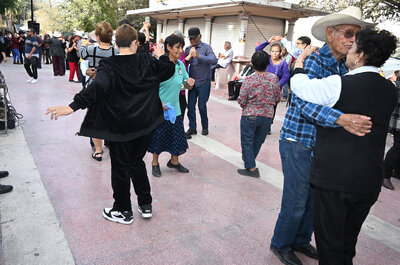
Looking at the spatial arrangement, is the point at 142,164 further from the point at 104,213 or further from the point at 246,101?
the point at 246,101

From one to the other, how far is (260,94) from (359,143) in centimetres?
238

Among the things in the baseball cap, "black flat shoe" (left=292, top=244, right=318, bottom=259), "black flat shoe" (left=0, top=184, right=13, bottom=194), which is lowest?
"black flat shoe" (left=292, top=244, right=318, bottom=259)

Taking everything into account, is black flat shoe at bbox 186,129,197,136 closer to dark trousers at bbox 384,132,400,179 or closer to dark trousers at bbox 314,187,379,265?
dark trousers at bbox 384,132,400,179

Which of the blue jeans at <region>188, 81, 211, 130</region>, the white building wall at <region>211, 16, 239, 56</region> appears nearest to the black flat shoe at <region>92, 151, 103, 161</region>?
the blue jeans at <region>188, 81, 211, 130</region>

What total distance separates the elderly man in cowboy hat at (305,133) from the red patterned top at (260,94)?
5.40 feet

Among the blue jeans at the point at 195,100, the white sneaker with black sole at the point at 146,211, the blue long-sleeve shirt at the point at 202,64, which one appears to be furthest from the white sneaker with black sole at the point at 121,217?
the blue long-sleeve shirt at the point at 202,64

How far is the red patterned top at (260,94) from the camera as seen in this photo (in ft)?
13.7

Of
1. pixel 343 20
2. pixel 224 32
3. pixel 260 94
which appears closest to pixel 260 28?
pixel 224 32

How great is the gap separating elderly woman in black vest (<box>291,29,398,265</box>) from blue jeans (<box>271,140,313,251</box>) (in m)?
0.35

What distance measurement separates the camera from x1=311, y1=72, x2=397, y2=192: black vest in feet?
5.97

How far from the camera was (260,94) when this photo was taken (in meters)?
4.19

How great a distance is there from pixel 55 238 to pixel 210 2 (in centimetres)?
1212

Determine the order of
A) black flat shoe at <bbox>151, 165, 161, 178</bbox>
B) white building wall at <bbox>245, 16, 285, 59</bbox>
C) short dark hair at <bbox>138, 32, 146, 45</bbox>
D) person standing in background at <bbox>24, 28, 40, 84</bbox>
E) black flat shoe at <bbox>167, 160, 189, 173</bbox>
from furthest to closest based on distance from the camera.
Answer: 1. white building wall at <bbox>245, 16, 285, 59</bbox>
2. person standing in background at <bbox>24, 28, 40, 84</bbox>
3. short dark hair at <bbox>138, 32, 146, 45</bbox>
4. black flat shoe at <bbox>167, 160, 189, 173</bbox>
5. black flat shoe at <bbox>151, 165, 161, 178</bbox>

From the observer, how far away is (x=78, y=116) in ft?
22.9
